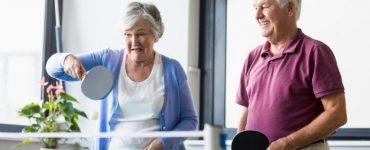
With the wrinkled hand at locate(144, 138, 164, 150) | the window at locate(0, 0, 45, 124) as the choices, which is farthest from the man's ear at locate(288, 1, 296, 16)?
the window at locate(0, 0, 45, 124)

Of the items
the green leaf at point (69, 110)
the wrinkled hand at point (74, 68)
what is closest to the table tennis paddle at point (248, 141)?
the wrinkled hand at point (74, 68)

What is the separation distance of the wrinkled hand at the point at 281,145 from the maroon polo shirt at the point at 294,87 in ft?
0.29

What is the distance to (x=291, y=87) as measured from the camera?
5.46 ft

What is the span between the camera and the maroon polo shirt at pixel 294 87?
1640 millimetres

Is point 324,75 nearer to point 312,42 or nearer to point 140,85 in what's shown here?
point 312,42

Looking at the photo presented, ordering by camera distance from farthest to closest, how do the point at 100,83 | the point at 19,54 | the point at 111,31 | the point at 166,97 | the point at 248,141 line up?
the point at 111,31
the point at 19,54
the point at 166,97
the point at 100,83
the point at 248,141

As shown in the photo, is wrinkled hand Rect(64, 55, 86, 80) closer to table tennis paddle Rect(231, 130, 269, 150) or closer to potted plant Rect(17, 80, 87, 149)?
table tennis paddle Rect(231, 130, 269, 150)

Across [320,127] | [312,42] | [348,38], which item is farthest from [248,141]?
[348,38]

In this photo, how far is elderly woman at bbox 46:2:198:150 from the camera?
1.86 metres

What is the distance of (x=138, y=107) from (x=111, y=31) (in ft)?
5.86

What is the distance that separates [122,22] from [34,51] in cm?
176

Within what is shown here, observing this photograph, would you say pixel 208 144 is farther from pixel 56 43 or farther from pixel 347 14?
pixel 56 43

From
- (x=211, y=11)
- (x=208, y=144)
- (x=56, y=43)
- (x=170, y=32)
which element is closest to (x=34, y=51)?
(x=56, y=43)

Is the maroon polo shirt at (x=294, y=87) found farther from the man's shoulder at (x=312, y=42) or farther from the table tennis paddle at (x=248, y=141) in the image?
the table tennis paddle at (x=248, y=141)
